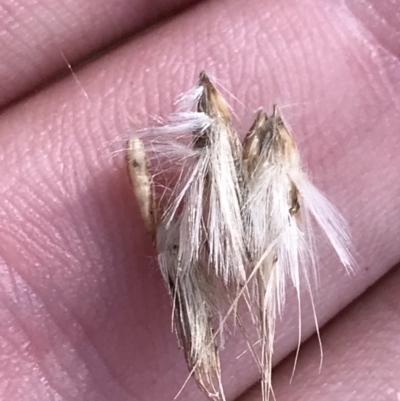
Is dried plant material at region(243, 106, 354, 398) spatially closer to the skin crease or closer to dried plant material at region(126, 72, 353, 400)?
dried plant material at region(126, 72, 353, 400)

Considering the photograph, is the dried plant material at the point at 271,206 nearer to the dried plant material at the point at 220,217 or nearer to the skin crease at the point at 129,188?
the dried plant material at the point at 220,217

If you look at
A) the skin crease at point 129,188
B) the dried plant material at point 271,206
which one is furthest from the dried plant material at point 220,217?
the skin crease at point 129,188

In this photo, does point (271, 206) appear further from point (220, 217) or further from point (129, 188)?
point (129, 188)

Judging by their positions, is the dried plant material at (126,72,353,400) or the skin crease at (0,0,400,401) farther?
the skin crease at (0,0,400,401)

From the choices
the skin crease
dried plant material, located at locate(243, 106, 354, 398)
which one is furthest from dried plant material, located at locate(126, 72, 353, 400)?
the skin crease

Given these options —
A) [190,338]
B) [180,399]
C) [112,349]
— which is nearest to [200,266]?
[190,338]

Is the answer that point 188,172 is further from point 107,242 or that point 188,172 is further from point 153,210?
point 107,242

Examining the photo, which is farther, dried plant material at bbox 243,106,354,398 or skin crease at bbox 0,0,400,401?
skin crease at bbox 0,0,400,401
